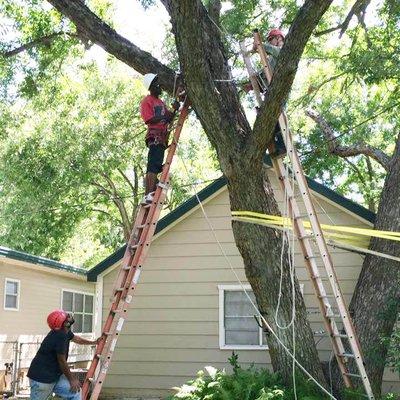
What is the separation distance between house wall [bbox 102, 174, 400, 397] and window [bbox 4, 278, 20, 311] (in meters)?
3.33

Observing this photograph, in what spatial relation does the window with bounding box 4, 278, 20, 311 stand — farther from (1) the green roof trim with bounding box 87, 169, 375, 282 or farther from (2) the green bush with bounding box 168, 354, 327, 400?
(2) the green bush with bounding box 168, 354, 327, 400

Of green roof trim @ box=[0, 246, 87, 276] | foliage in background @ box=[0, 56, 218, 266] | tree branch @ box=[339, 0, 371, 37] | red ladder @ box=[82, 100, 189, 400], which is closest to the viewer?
red ladder @ box=[82, 100, 189, 400]

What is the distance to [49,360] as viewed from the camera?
292 inches

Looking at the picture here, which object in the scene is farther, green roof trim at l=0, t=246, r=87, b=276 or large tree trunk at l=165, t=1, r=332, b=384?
green roof trim at l=0, t=246, r=87, b=276

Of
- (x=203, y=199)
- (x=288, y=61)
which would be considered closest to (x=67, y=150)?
(x=203, y=199)

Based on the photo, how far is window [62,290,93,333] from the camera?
17844mm

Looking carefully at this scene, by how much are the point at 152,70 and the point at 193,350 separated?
5810 mm

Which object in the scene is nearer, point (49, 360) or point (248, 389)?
point (49, 360)

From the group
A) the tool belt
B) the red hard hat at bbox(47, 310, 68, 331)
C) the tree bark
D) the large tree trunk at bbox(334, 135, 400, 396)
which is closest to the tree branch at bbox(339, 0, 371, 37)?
the large tree trunk at bbox(334, 135, 400, 396)

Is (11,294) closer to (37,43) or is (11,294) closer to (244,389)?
(37,43)

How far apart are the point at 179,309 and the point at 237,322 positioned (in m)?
1.11

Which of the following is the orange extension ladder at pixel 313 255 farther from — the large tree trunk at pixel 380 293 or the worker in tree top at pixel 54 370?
the worker in tree top at pixel 54 370

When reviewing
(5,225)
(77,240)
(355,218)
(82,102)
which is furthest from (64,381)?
(77,240)

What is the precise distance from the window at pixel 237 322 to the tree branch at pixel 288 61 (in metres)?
5.40
